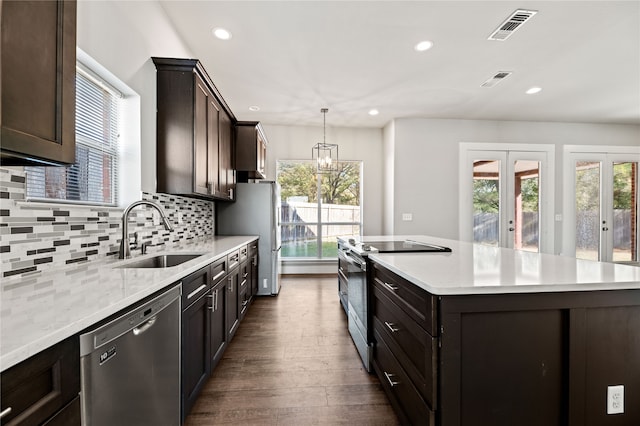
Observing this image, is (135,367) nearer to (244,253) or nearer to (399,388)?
(399,388)

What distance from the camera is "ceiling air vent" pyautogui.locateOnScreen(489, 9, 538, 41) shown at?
2.37m

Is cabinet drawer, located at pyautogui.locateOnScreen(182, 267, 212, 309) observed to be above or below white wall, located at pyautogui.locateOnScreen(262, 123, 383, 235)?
below

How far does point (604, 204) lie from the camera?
5.19 m

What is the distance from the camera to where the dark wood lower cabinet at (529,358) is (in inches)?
44.6

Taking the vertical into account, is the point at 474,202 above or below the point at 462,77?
below

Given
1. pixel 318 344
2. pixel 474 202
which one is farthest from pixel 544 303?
pixel 474 202

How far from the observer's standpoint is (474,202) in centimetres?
499

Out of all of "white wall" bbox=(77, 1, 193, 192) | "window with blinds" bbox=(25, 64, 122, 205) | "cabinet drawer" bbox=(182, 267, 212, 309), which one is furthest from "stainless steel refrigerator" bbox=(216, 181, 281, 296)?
"cabinet drawer" bbox=(182, 267, 212, 309)

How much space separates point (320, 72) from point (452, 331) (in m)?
3.18

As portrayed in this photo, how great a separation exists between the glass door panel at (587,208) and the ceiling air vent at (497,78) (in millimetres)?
3023

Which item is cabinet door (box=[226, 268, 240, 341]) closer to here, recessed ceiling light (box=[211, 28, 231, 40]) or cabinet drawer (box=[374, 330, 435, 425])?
cabinet drawer (box=[374, 330, 435, 425])

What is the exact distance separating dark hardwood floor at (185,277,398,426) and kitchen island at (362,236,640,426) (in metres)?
0.64

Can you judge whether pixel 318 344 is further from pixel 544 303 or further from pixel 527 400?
pixel 544 303

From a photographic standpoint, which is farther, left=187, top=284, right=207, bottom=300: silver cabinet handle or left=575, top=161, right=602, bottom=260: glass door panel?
left=575, top=161, right=602, bottom=260: glass door panel
